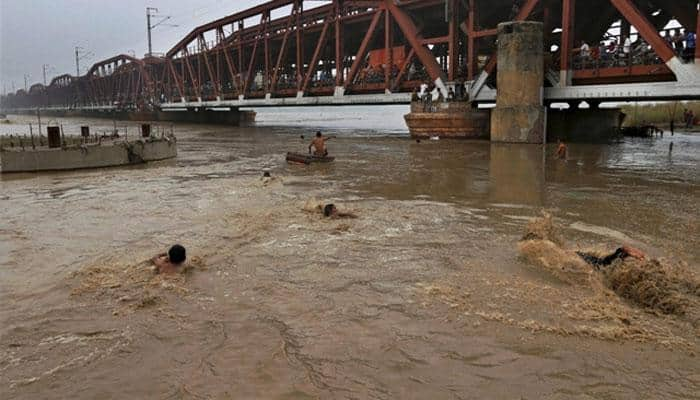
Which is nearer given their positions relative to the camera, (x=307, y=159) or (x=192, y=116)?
(x=307, y=159)

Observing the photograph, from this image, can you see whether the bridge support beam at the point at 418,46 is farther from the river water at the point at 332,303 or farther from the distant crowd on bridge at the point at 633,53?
the river water at the point at 332,303

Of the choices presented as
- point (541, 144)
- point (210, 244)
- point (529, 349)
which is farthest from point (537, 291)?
point (541, 144)

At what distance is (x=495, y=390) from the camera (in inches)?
166

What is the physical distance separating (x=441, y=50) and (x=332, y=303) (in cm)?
3850

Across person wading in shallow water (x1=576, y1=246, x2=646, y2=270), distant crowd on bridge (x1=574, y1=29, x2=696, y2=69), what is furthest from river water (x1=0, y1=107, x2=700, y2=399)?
distant crowd on bridge (x1=574, y1=29, x2=696, y2=69)

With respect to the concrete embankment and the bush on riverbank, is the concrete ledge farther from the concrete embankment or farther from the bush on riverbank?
the concrete embankment

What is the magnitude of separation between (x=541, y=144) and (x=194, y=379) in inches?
976

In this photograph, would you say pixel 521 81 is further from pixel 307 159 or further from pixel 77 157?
pixel 77 157

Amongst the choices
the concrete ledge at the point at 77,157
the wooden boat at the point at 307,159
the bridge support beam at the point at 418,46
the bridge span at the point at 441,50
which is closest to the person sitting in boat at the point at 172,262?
the wooden boat at the point at 307,159

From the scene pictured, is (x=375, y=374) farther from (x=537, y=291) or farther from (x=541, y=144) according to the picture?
(x=541, y=144)

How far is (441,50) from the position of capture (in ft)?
137

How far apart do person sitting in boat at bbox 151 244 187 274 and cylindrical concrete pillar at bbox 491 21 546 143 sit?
22.5 m

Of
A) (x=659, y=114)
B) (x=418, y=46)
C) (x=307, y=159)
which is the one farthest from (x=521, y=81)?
→ (x=659, y=114)

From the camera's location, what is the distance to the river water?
14.4 ft
